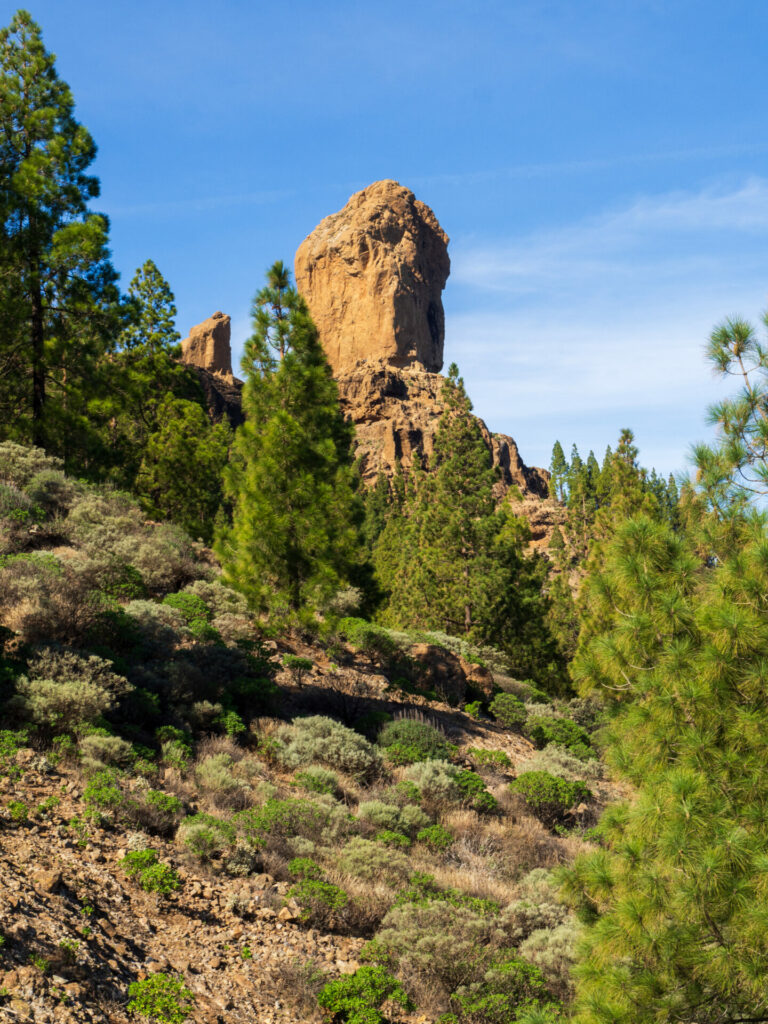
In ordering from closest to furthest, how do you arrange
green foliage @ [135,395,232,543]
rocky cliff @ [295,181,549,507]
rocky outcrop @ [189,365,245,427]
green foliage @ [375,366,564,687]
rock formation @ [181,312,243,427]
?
1. green foliage @ [135,395,232,543]
2. green foliage @ [375,366,564,687]
3. rocky outcrop @ [189,365,245,427]
4. rocky cliff @ [295,181,549,507]
5. rock formation @ [181,312,243,427]

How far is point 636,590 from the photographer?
6109mm

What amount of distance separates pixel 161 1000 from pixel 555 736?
12.0m

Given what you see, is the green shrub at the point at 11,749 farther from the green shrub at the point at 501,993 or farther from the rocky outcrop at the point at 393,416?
the rocky outcrop at the point at 393,416

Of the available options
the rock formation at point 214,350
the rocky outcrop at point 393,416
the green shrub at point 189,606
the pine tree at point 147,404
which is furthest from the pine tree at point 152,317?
the rock formation at point 214,350

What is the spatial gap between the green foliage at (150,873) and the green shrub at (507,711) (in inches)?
415

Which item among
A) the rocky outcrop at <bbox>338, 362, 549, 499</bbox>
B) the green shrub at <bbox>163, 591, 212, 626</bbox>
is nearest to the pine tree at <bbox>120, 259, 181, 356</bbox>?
the green shrub at <bbox>163, 591, 212, 626</bbox>

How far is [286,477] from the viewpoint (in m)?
14.2

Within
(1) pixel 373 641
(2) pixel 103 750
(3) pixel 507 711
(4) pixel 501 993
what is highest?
(1) pixel 373 641

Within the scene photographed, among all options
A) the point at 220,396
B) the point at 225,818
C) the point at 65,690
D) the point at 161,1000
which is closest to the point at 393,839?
the point at 225,818

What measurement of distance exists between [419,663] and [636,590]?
34.2ft

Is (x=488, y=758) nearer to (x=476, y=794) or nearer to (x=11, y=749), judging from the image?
(x=476, y=794)

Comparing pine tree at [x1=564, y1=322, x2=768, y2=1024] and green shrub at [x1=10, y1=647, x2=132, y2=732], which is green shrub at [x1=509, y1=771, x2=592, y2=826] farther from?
green shrub at [x1=10, y1=647, x2=132, y2=732]

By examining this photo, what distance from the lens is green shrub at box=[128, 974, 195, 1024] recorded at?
4680 mm

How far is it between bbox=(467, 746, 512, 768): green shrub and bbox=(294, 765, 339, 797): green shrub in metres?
3.73
